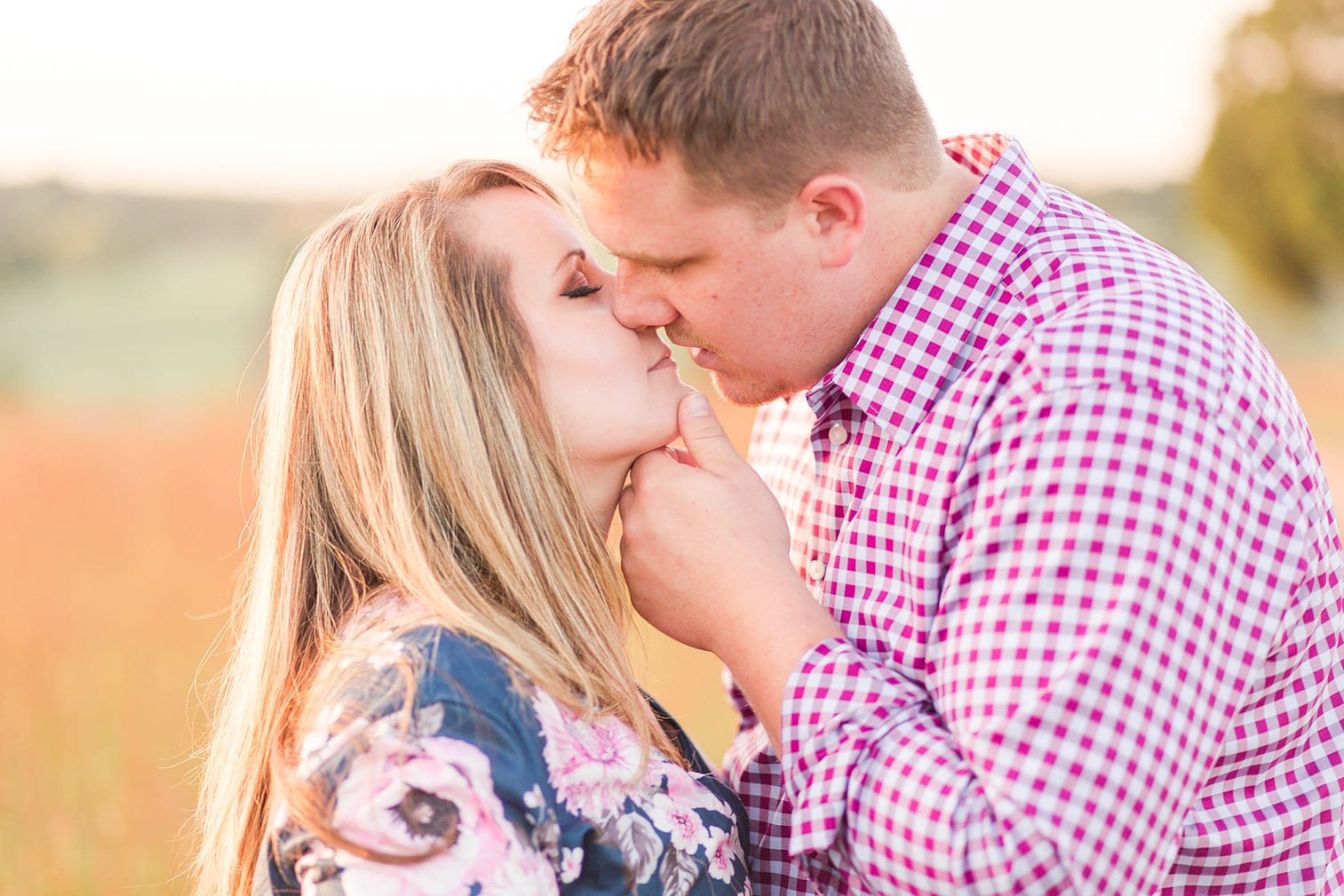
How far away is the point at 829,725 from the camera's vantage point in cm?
150

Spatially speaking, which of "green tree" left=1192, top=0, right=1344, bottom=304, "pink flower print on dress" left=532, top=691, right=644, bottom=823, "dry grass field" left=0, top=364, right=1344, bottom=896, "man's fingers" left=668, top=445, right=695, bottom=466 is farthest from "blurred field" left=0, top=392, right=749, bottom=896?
"green tree" left=1192, top=0, right=1344, bottom=304

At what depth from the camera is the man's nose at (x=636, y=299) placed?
1.94 metres

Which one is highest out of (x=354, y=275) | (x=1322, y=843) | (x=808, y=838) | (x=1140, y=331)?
(x=354, y=275)

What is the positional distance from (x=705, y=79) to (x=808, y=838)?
1058 mm

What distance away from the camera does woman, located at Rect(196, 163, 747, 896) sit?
1485mm

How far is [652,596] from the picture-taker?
1.83 metres

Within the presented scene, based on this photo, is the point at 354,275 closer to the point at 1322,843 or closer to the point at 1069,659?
the point at 1069,659

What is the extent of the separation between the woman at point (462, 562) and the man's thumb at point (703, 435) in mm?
42

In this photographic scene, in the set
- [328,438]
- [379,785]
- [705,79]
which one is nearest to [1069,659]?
[379,785]

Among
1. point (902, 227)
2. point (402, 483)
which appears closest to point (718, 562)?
point (402, 483)

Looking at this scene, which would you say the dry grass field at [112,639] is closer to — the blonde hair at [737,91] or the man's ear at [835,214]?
the man's ear at [835,214]

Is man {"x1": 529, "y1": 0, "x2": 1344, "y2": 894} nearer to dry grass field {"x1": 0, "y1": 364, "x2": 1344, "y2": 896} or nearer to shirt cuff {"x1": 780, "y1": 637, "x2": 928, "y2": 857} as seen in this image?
shirt cuff {"x1": 780, "y1": 637, "x2": 928, "y2": 857}

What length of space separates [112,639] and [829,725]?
3.93 meters

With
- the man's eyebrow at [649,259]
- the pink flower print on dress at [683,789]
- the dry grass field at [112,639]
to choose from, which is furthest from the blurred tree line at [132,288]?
the pink flower print on dress at [683,789]
